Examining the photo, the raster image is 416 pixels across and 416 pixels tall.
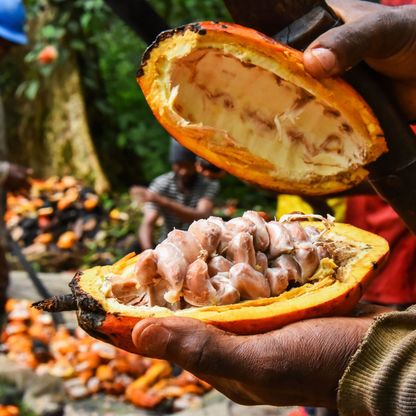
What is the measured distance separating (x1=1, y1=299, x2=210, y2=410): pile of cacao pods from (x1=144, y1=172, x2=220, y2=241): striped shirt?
3.10ft

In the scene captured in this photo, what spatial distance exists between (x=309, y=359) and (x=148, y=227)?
340 cm

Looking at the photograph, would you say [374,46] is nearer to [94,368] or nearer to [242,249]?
[242,249]

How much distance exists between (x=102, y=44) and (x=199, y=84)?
5.60 m

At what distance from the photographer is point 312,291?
1182 millimetres

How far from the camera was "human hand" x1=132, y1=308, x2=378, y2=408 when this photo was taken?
0.97m

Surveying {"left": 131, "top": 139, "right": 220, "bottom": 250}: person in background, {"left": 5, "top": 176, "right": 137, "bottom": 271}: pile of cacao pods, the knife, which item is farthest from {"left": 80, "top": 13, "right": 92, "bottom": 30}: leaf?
the knife

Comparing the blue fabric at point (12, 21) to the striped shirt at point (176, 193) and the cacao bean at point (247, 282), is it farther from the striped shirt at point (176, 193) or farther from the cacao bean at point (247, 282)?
the cacao bean at point (247, 282)

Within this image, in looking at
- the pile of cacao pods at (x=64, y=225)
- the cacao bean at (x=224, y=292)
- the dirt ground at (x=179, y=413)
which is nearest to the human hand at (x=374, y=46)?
the cacao bean at (x=224, y=292)

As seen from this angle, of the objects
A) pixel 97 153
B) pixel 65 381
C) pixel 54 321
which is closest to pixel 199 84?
pixel 65 381

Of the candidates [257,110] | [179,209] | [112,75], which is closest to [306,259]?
[257,110]

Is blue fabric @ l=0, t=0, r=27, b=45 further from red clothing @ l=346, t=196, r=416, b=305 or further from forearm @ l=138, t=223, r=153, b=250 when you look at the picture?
red clothing @ l=346, t=196, r=416, b=305

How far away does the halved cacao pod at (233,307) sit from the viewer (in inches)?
41.5

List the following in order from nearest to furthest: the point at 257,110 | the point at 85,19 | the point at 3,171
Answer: the point at 257,110
the point at 3,171
the point at 85,19

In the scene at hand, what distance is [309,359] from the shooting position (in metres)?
1.02
